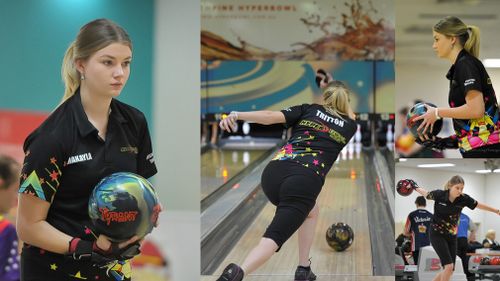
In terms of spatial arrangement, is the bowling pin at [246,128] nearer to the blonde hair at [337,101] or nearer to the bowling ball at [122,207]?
the blonde hair at [337,101]

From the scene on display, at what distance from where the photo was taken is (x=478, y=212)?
9.79 ft

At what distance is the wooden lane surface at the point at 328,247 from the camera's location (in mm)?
3008

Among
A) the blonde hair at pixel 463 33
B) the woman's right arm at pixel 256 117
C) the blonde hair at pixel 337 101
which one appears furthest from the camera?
the blonde hair at pixel 337 101

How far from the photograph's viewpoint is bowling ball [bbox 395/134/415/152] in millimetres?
2998

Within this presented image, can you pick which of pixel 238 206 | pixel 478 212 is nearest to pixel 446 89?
pixel 478 212

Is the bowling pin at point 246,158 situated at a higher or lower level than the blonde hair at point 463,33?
lower

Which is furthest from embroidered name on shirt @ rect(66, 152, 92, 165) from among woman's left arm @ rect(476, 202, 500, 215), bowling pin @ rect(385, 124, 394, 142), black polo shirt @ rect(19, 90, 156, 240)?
bowling pin @ rect(385, 124, 394, 142)

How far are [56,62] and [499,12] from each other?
7.13 feet

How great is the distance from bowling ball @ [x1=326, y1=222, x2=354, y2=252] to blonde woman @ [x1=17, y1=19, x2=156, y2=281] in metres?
1.78

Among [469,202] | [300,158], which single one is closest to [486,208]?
Result: [469,202]

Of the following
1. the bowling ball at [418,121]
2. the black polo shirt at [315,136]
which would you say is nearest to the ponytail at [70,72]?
the black polo shirt at [315,136]

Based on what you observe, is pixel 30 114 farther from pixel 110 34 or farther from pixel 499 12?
pixel 499 12

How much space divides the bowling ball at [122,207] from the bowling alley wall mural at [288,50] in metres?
1.86

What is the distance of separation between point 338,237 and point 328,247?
91mm
